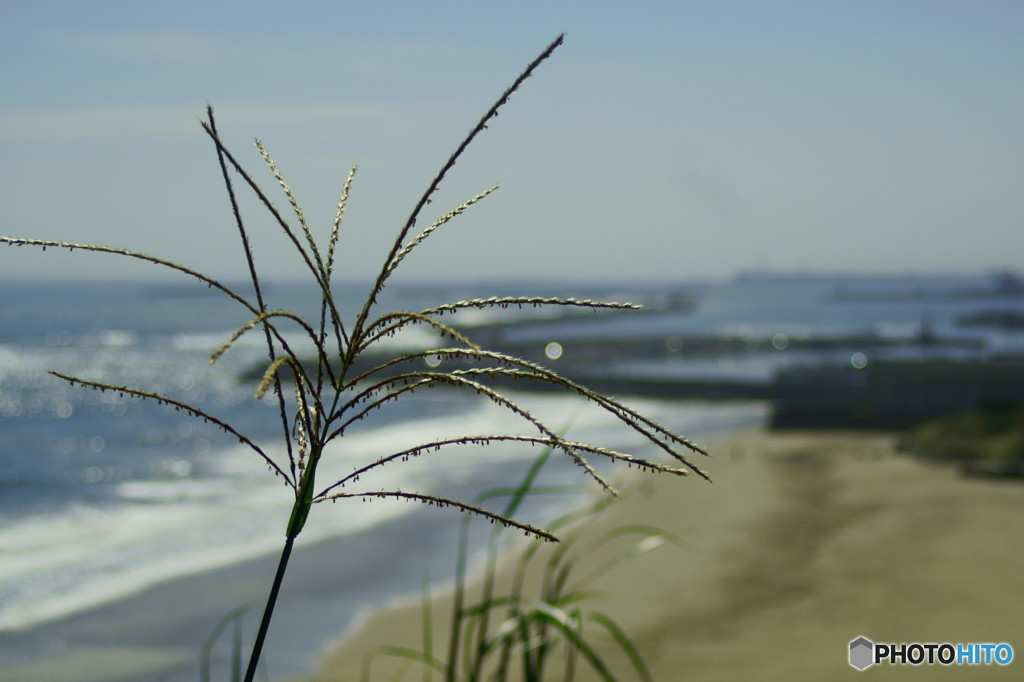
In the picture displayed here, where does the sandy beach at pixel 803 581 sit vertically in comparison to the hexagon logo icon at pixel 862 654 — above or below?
above

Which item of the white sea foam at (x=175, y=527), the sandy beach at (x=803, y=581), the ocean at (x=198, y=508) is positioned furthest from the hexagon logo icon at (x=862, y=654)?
the ocean at (x=198, y=508)

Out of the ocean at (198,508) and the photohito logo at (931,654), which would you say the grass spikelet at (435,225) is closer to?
the ocean at (198,508)

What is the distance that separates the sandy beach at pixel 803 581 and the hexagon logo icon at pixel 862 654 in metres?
0.19

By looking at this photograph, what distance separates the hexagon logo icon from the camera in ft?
54.9

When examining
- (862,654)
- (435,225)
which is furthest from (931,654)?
(435,225)

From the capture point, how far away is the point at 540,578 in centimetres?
2436

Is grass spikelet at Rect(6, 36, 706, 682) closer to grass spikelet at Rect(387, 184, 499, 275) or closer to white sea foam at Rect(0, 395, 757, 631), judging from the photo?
grass spikelet at Rect(387, 184, 499, 275)

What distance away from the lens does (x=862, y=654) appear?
17.3 metres

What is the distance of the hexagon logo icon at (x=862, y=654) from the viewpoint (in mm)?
16719

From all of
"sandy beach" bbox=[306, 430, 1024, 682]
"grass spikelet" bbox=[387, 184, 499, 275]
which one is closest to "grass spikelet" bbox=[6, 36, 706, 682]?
"grass spikelet" bbox=[387, 184, 499, 275]

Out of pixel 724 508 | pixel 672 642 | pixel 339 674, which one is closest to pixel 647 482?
pixel 724 508

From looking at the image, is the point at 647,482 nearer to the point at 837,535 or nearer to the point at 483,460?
the point at 483,460

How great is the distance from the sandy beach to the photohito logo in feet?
0.63

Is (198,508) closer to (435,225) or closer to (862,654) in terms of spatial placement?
(862,654)
